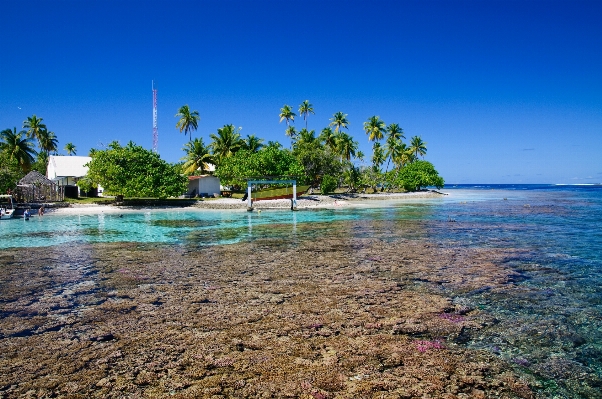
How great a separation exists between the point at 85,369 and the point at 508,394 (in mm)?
5020

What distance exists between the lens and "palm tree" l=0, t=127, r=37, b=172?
4678cm

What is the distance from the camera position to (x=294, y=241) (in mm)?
17312

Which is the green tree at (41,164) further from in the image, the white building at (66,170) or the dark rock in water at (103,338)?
the dark rock in water at (103,338)

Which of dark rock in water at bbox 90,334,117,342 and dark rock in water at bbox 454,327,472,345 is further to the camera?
dark rock in water at bbox 90,334,117,342

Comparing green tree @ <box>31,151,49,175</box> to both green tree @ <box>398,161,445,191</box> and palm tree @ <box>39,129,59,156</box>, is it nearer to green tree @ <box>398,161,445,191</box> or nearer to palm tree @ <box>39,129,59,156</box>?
palm tree @ <box>39,129,59,156</box>

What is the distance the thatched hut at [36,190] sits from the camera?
38.7 m

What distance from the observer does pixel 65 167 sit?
159 feet

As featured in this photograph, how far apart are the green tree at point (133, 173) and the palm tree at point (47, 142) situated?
28.9m

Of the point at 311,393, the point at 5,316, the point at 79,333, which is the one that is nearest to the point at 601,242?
the point at 311,393

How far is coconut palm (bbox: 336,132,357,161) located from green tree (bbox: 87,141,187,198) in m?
30.1

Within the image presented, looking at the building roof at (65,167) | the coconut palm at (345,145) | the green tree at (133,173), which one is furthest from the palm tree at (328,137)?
the building roof at (65,167)

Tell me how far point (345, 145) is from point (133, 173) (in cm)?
3524

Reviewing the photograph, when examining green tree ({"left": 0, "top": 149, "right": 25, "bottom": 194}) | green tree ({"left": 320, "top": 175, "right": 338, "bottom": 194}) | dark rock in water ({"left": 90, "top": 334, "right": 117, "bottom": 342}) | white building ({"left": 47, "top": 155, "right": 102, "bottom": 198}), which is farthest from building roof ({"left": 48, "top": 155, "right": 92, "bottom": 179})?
dark rock in water ({"left": 90, "top": 334, "right": 117, "bottom": 342})

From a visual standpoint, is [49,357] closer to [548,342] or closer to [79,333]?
[79,333]
